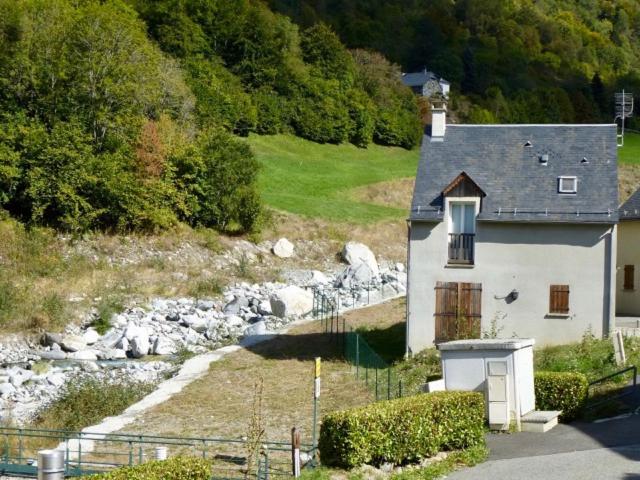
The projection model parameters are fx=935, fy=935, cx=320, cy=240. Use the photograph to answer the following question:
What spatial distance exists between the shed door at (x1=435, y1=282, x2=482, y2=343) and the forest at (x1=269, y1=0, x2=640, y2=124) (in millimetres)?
67131

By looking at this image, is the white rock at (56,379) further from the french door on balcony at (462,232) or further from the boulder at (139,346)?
the french door on balcony at (462,232)

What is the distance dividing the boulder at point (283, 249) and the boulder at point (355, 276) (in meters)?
4.28

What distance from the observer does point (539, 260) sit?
28.3m

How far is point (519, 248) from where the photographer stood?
1118 inches

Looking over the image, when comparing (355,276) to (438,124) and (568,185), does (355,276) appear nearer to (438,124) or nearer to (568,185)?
(438,124)

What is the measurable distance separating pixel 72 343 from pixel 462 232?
16.5 metres

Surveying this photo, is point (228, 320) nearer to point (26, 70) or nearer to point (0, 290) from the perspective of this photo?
point (0, 290)

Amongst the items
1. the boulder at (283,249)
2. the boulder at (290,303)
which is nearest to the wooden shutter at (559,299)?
the boulder at (290,303)

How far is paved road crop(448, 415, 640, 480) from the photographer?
51.5 feet

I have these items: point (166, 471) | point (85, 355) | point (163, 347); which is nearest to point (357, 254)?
point (163, 347)

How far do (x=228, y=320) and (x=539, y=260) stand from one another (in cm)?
1688

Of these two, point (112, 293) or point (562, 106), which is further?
point (562, 106)

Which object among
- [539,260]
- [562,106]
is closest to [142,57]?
[539,260]

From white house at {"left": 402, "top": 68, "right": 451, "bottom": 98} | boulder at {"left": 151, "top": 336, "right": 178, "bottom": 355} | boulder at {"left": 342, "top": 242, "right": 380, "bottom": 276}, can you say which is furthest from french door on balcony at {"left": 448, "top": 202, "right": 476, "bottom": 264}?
white house at {"left": 402, "top": 68, "right": 451, "bottom": 98}
